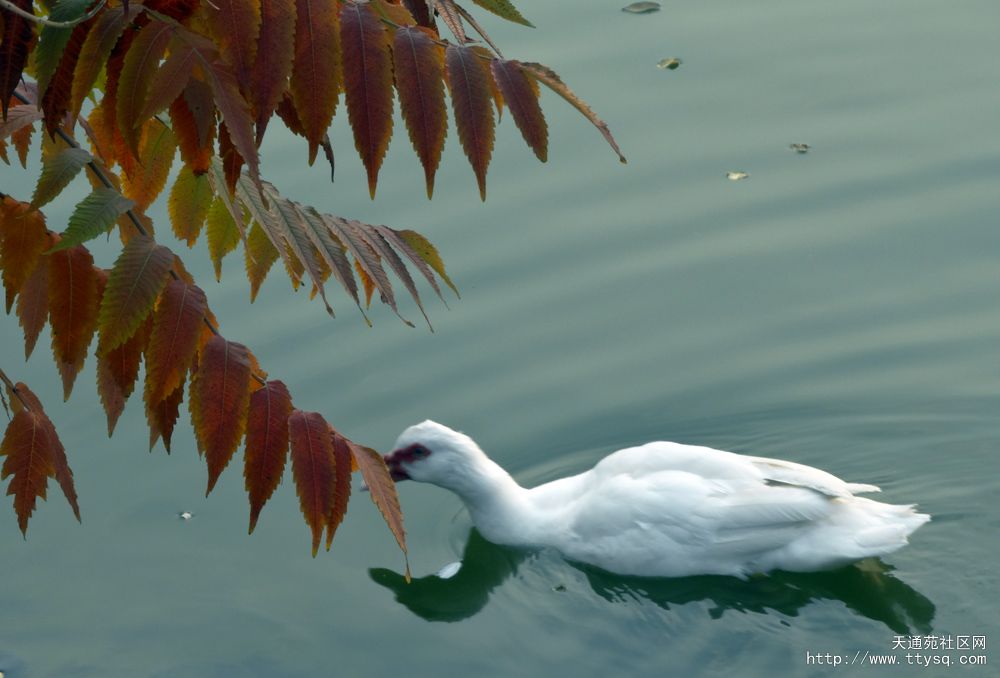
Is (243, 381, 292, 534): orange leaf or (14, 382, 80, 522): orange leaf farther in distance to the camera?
(14, 382, 80, 522): orange leaf

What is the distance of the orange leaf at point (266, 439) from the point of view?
2.86m

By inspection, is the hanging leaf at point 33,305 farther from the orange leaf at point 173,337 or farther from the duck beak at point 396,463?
the duck beak at point 396,463

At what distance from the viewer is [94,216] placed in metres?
2.80

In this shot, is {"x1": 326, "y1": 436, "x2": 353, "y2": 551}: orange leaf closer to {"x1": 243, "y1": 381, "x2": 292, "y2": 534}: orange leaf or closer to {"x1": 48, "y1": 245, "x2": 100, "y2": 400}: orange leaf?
{"x1": 243, "y1": 381, "x2": 292, "y2": 534}: orange leaf

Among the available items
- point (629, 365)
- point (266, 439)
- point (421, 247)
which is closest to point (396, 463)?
point (629, 365)

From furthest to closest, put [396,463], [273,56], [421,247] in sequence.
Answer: [396,463] → [421,247] → [273,56]

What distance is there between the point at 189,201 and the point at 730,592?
3.02 m

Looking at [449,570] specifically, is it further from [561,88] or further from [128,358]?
[561,88]

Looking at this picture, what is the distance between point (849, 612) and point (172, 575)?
2.79 metres

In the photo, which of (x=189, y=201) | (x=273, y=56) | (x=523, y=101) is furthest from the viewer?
(x=189, y=201)

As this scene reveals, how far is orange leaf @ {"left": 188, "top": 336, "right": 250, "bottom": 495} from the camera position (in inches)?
112

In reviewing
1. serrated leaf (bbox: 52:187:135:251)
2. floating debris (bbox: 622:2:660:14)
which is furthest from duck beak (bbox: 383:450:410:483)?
floating debris (bbox: 622:2:660:14)

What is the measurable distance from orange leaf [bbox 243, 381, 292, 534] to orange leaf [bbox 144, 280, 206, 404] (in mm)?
175

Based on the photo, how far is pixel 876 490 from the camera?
557 centimetres
